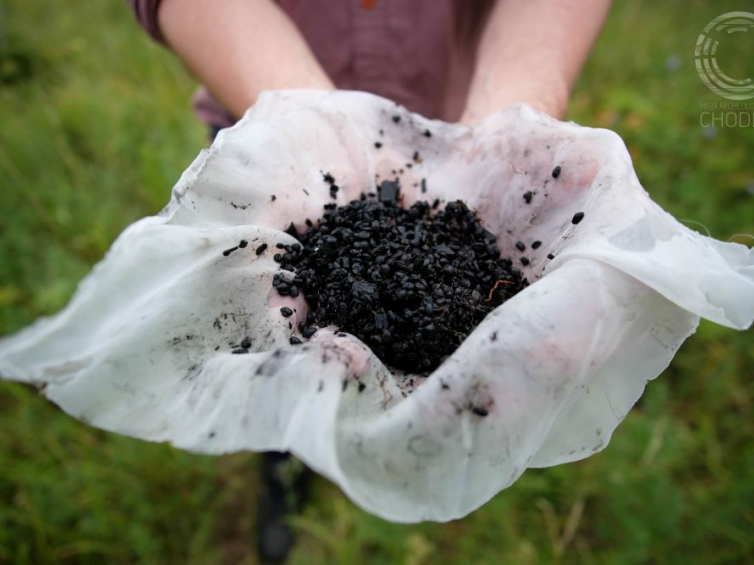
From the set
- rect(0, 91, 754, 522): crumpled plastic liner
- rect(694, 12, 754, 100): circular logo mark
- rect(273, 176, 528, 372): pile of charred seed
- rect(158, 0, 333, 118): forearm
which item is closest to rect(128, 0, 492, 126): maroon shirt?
rect(158, 0, 333, 118): forearm

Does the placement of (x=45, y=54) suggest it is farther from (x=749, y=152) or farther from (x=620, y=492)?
(x=749, y=152)

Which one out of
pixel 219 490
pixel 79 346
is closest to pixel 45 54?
pixel 219 490

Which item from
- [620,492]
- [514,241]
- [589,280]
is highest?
[589,280]

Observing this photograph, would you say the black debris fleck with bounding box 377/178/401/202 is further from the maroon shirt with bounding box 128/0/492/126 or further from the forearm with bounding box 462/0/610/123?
the maroon shirt with bounding box 128/0/492/126

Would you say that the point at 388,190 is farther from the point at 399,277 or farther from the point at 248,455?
the point at 248,455

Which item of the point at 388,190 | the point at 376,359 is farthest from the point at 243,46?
the point at 376,359

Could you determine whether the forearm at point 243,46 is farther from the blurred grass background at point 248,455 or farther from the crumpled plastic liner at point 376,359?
the blurred grass background at point 248,455

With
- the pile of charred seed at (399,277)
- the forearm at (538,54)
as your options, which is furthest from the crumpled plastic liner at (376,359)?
the forearm at (538,54)
